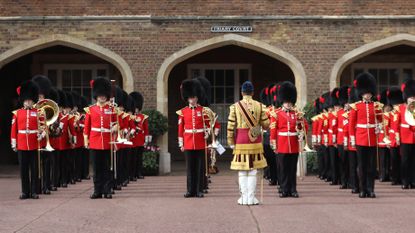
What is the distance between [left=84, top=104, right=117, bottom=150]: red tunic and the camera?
11688mm

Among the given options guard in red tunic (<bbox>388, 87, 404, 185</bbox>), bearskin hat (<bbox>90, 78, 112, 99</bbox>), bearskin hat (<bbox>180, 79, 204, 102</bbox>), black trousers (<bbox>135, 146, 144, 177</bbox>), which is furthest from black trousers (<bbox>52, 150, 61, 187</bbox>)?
guard in red tunic (<bbox>388, 87, 404, 185</bbox>)

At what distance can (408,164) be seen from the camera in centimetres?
1350

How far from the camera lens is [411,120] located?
13.0 m

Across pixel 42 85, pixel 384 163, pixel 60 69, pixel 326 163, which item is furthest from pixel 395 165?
pixel 60 69

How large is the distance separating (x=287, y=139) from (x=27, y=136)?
4.04 metres

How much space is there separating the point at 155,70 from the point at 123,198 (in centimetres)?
723

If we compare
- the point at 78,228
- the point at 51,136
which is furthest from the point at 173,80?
the point at 78,228

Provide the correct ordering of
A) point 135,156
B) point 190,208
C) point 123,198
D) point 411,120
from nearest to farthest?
point 190,208 < point 123,198 < point 411,120 < point 135,156

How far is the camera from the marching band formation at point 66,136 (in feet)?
38.6

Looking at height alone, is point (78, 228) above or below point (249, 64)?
below

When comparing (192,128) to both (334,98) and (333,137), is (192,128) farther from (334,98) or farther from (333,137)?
(334,98)

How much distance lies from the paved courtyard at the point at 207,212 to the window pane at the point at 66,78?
27.5ft

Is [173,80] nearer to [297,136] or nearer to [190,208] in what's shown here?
[297,136]

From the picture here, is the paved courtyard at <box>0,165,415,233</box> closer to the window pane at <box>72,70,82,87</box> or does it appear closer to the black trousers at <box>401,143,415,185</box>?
the black trousers at <box>401,143,415,185</box>
